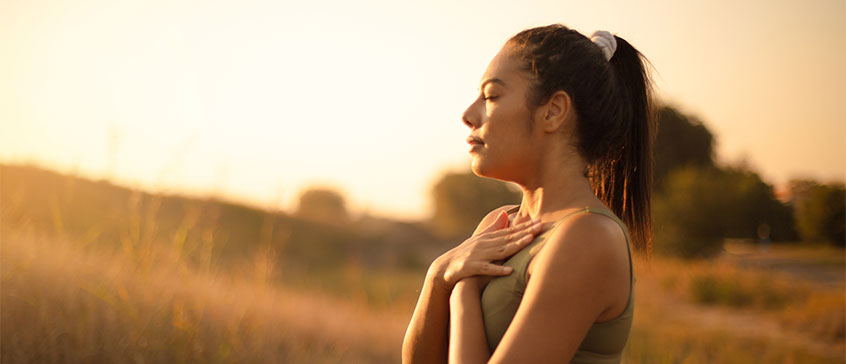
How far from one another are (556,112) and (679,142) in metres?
13.6

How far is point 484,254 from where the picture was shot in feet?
5.06

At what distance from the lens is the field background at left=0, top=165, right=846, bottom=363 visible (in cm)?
396

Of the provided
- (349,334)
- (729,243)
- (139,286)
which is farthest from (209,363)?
(729,243)

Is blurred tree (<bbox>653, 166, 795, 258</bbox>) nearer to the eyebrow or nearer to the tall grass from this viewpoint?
the tall grass

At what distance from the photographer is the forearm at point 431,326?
5.39 feet

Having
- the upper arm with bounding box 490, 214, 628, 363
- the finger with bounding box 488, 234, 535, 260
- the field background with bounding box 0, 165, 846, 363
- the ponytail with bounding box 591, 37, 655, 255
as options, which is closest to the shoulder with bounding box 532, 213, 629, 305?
the upper arm with bounding box 490, 214, 628, 363

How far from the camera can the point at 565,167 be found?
5.38 feet

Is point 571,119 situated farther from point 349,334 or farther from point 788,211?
point 788,211

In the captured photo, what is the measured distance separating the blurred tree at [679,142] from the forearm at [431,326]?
13.0m

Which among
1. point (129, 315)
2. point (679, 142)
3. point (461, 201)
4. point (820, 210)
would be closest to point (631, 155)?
point (129, 315)

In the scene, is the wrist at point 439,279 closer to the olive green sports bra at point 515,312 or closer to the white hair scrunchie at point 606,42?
the olive green sports bra at point 515,312

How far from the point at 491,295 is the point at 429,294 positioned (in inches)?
8.6

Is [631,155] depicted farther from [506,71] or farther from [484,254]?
[484,254]

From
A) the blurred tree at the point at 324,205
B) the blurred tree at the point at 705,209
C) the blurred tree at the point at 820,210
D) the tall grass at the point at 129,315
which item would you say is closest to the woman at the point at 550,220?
the tall grass at the point at 129,315
